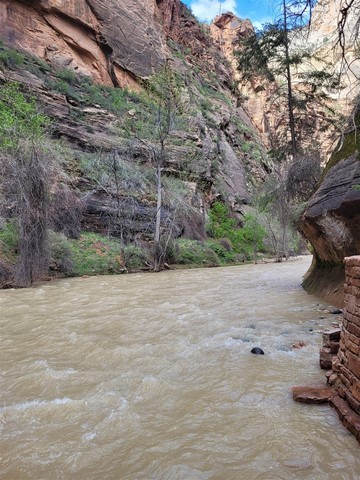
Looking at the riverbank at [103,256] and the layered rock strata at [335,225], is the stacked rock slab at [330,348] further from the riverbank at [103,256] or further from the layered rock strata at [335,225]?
Answer: the riverbank at [103,256]

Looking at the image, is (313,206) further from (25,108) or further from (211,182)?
(211,182)

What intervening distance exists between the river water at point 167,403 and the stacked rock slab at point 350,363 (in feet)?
0.32

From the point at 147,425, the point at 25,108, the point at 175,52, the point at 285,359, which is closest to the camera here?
the point at 147,425

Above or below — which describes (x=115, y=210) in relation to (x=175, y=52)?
below

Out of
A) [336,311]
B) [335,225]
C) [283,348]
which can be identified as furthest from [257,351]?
[335,225]

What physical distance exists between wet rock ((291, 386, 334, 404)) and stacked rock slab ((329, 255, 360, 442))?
7 cm

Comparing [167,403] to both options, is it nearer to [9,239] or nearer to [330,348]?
[330,348]

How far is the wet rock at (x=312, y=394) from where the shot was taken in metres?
2.60

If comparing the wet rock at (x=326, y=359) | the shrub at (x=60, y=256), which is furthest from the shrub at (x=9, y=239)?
the wet rock at (x=326, y=359)

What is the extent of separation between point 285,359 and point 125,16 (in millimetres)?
38487

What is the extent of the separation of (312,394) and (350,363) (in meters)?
0.46

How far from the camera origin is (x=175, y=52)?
41.2 metres

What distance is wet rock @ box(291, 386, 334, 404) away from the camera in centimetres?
260

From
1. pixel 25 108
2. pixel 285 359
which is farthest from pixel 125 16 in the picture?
pixel 285 359
